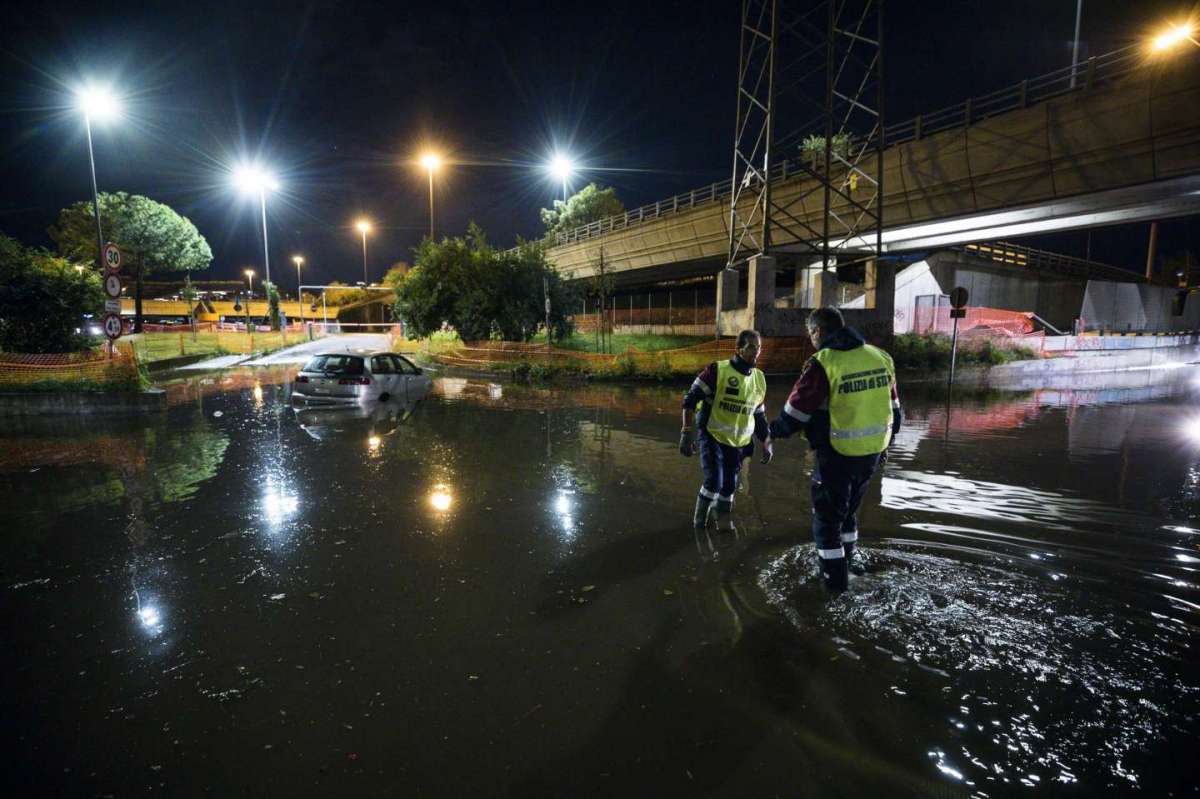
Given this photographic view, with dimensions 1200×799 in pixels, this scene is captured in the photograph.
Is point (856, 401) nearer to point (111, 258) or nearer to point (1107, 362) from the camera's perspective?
point (111, 258)

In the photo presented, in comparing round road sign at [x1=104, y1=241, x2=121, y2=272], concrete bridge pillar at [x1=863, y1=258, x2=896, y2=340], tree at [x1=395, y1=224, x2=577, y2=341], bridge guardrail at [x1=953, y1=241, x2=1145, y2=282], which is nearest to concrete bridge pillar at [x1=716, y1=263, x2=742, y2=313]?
concrete bridge pillar at [x1=863, y1=258, x2=896, y2=340]

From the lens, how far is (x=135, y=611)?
411 centimetres

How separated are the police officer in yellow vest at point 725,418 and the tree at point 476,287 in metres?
22.1

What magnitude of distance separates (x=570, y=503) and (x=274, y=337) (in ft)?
140

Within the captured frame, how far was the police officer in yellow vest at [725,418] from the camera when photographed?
5.51m

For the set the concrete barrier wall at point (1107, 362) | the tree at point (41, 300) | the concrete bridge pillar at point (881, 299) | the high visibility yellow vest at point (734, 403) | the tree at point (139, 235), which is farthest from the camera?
the tree at point (139, 235)

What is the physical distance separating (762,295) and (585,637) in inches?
791

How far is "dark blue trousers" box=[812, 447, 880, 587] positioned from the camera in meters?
4.25

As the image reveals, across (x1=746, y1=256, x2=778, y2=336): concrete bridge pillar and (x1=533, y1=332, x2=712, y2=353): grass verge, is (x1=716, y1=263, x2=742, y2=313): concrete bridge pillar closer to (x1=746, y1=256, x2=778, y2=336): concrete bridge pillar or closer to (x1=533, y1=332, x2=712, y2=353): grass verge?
(x1=746, y1=256, x2=778, y2=336): concrete bridge pillar

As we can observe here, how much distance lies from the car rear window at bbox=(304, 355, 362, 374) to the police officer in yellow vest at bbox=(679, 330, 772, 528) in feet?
34.5

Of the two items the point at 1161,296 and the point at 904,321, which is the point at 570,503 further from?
the point at 1161,296

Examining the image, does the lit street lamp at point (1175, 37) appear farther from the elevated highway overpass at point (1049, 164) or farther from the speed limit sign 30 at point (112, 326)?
the speed limit sign 30 at point (112, 326)

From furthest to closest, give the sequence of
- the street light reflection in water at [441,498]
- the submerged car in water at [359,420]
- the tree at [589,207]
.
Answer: the tree at [589,207]
the submerged car in water at [359,420]
the street light reflection in water at [441,498]

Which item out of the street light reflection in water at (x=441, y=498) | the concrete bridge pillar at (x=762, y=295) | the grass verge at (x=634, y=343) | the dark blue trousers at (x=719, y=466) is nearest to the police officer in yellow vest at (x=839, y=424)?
the dark blue trousers at (x=719, y=466)
